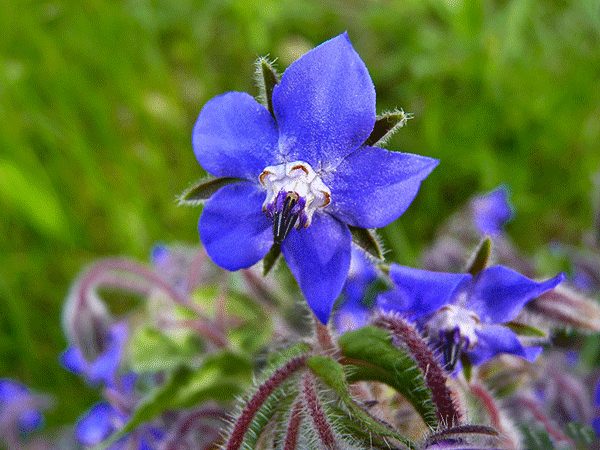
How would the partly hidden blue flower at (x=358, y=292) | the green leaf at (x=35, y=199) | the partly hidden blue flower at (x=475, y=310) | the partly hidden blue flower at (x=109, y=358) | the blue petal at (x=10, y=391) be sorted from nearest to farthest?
the partly hidden blue flower at (x=475, y=310), the partly hidden blue flower at (x=109, y=358), the partly hidden blue flower at (x=358, y=292), the blue petal at (x=10, y=391), the green leaf at (x=35, y=199)

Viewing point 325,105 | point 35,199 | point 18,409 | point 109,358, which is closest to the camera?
point 325,105

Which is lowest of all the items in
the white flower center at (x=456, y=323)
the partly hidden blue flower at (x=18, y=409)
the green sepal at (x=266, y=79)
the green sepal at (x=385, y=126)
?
the white flower center at (x=456, y=323)

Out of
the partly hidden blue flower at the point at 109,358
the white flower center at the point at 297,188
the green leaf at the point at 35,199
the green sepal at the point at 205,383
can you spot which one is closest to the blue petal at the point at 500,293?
the white flower center at the point at 297,188

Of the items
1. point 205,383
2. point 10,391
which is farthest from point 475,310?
point 10,391

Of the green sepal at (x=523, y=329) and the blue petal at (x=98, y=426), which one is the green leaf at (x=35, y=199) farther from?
the green sepal at (x=523, y=329)

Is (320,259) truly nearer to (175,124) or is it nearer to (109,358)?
(109,358)

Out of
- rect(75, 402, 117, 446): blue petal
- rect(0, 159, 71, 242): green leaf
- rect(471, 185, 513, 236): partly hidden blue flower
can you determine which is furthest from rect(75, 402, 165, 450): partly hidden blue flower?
rect(471, 185, 513, 236): partly hidden blue flower
